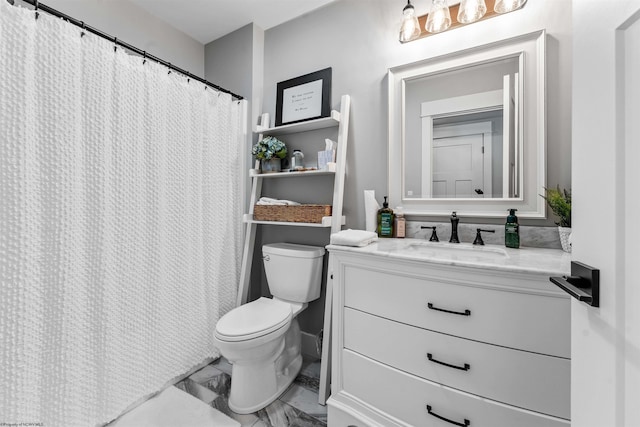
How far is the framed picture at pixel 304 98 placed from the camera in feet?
6.04

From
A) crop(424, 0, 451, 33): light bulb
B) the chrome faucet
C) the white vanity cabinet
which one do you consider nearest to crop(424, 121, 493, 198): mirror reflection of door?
the chrome faucet

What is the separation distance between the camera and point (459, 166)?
1456mm

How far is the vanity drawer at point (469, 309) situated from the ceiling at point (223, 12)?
1.88m

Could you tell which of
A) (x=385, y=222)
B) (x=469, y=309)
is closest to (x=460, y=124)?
(x=385, y=222)

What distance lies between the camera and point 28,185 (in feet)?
3.64

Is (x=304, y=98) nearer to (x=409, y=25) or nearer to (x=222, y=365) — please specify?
(x=409, y=25)

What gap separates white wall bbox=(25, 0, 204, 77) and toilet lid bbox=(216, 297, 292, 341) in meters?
1.96

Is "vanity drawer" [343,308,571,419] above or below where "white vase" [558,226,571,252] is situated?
below

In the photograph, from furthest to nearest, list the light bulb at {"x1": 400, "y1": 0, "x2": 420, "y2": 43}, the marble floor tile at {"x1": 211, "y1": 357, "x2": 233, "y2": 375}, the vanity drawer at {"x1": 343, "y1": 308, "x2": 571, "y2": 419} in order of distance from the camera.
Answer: the marble floor tile at {"x1": 211, "y1": 357, "x2": 233, "y2": 375} < the light bulb at {"x1": 400, "y1": 0, "x2": 420, "y2": 43} < the vanity drawer at {"x1": 343, "y1": 308, "x2": 571, "y2": 419}

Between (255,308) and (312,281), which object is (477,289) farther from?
(255,308)

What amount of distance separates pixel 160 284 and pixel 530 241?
1973 millimetres

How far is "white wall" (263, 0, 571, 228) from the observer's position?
4.05 feet

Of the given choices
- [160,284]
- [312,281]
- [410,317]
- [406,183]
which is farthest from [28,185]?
[406,183]

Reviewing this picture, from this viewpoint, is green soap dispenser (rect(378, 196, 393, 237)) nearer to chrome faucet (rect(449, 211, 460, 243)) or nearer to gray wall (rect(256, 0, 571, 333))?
gray wall (rect(256, 0, 571, 333))
